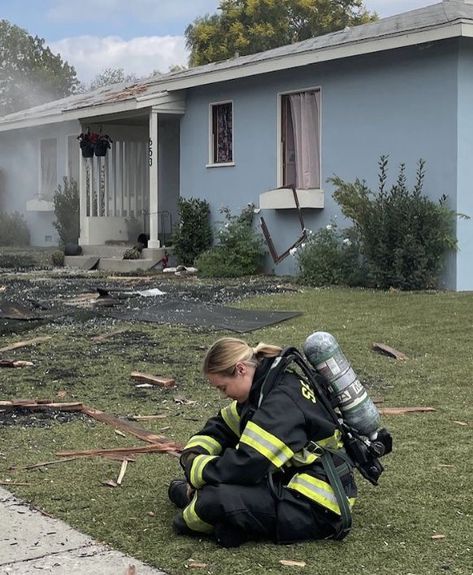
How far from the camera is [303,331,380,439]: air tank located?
4.27 m

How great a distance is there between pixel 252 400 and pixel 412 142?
10.5m

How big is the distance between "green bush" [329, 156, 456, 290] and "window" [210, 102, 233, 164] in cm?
498

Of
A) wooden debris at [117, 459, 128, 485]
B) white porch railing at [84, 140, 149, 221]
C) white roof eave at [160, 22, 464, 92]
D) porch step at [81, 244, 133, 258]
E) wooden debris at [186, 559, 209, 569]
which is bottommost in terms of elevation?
wooden debris at [186, 559, 209, 569]

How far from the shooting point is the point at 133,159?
2186 cm

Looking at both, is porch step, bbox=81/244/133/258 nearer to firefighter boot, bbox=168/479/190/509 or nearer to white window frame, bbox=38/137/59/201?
white window frame, bbox=38/137/59/201

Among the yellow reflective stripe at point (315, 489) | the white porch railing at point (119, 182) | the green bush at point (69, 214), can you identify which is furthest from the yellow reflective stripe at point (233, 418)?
the green bush at point (69, 214)

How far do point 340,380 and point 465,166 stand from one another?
992 cm

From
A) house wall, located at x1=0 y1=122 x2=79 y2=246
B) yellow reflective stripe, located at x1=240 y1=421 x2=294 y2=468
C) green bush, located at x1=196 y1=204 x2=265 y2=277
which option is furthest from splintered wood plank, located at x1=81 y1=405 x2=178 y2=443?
house wall, located at x1=0 y1=122 x2=79 y2=246

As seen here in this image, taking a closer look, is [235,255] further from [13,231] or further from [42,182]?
[13,231]

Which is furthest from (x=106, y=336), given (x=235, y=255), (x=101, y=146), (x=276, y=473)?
(x=101, y=146)

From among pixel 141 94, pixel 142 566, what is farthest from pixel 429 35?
pixel 142 566

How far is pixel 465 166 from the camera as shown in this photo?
13.5m

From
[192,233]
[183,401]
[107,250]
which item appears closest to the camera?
[183,401]

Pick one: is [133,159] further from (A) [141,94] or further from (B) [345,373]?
(B) [345,373]
